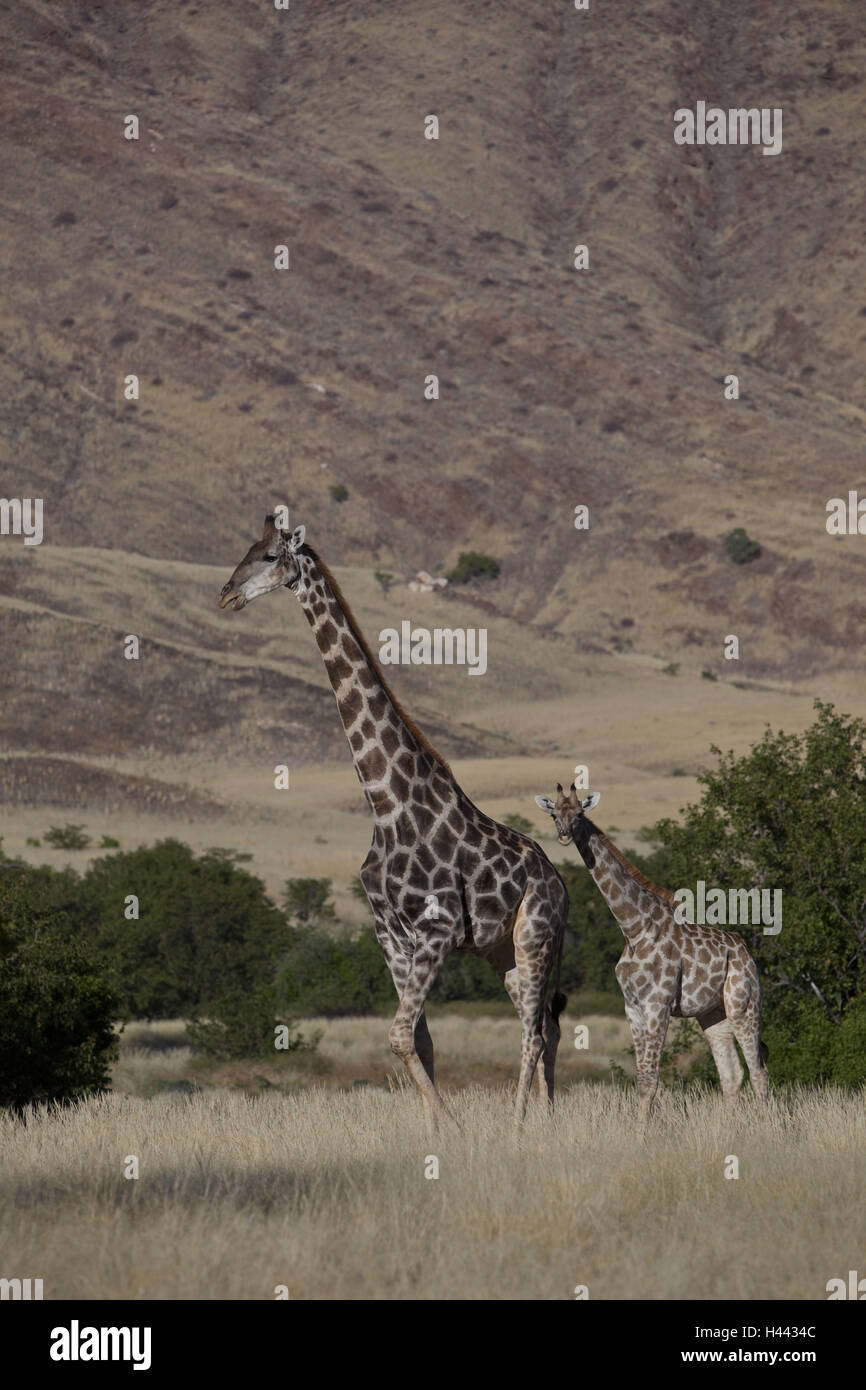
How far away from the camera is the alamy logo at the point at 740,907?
62.7 feet

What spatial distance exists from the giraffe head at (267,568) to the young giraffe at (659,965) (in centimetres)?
273

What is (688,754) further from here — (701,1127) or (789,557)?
(701,1127)

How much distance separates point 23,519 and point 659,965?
107072 millimetres

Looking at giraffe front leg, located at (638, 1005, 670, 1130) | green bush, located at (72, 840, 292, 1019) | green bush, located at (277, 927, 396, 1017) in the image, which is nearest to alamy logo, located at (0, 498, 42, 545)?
green bush, located at (72, 840, 292, 1019)

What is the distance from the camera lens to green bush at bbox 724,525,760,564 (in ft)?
399

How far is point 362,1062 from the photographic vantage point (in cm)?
2970

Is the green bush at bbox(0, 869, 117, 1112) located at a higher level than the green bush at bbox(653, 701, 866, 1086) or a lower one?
lower

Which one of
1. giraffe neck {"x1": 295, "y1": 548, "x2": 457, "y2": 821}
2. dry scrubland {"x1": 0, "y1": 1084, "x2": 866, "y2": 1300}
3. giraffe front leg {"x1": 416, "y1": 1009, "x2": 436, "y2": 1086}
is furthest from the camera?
giraffe neck {"x1": 295, "y1": 548, "x2": 457, "y2": 821}

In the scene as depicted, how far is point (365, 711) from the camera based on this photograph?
12.3m

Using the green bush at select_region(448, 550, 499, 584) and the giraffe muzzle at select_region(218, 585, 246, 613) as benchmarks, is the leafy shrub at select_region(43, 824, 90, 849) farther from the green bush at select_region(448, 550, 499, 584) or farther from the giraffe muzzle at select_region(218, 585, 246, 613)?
the green bush at select_region(448, 550, 499, 584)

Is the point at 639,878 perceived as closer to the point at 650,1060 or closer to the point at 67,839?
the point at 650,1060

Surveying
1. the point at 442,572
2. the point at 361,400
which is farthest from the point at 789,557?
the point at 361,400

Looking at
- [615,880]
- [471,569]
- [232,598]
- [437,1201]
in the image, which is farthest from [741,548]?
[437,1201]
